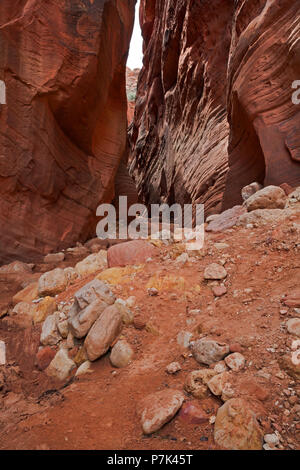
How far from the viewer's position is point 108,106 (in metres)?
8.16

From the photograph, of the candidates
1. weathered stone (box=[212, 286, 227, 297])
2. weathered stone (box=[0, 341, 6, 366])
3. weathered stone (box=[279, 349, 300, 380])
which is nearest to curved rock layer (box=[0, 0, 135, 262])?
weathered stone (box=[0, 341, 6, 366])

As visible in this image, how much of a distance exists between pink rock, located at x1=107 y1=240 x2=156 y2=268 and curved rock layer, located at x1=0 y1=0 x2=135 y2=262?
115 inches

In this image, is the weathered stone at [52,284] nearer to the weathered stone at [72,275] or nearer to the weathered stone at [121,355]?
the weathered stone at [72,275]

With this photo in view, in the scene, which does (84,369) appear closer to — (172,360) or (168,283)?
(172,360)

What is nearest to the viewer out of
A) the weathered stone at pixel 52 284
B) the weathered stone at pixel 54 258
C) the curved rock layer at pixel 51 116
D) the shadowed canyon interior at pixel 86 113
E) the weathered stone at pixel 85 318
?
the weathered stone at pixel 85 318

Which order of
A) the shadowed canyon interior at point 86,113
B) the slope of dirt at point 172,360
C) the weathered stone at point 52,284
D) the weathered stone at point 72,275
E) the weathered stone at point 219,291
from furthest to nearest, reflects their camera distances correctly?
the shadowed canyon interior at point 86,113 < the weathered stone at point 72,275 < the weathered stone at point 52,284 < the weathered stone at point 219,291 < the slope of dirt at point 172,360

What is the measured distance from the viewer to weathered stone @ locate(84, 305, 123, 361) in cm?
196

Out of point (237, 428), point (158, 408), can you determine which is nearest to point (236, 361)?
point (237, 428)

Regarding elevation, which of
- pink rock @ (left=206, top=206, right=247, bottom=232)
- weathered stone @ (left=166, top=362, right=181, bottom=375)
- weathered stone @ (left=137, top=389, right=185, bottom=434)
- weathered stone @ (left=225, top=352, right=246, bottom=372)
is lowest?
weathered stone @ (left=137, top=389, right=185, bottom=434)

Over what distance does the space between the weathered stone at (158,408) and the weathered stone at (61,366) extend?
31.6 inches

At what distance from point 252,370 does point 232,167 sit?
6.37 m

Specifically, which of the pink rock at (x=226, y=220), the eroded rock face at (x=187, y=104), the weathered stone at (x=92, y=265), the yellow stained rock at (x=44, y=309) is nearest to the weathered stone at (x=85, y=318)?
the yellow stained rock at (x=44, y=309)

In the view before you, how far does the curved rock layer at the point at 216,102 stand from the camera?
4777 millimetres

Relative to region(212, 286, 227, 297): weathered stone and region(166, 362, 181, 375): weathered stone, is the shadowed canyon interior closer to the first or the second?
region(212, 286, 227, 297): weathered stone
